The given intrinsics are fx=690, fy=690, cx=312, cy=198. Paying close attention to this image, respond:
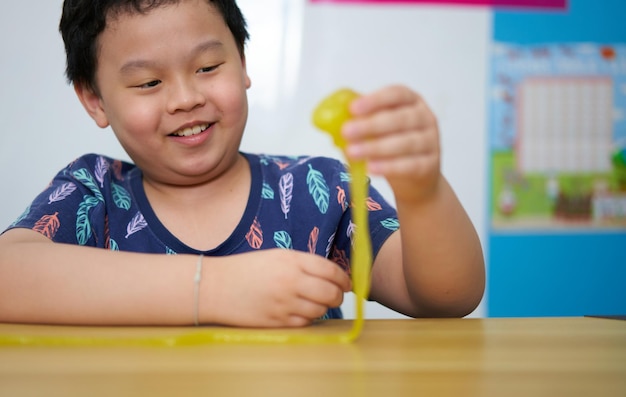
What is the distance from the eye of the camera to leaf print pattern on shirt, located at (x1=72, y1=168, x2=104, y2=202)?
3.14ft

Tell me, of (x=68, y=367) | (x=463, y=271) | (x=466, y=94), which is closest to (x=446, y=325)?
(x=463, y=271)

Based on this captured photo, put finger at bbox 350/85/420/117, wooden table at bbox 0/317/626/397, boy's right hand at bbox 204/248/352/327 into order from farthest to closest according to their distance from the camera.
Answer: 1. boy's right hand at bbox 204/248/352/327
2. finger at bbox 350/85/420/117
3. wooden table at bbox 0/317/626/397

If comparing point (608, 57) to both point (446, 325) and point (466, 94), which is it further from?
point (446, 325)

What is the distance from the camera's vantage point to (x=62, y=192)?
3.03 feet

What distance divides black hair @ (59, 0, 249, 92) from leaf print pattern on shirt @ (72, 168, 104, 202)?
13 cm

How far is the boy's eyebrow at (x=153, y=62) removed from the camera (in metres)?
0.88

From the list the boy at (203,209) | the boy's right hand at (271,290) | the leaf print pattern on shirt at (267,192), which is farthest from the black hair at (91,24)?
the boy's right hand at (271,290)

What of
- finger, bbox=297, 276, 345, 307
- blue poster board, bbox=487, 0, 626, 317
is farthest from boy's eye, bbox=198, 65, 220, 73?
blue poster board, bbox=487, 0, 626, 317

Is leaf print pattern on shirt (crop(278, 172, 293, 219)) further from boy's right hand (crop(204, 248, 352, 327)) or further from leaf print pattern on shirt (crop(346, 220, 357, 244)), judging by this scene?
boy's right hand (crop(204, 248, 352, 327))

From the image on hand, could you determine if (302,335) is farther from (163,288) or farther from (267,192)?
(267,192)

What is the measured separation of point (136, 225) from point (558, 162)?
1338 millimetres

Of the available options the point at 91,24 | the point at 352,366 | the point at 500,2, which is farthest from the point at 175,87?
the point at 500,2

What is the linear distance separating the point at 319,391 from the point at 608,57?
5.98ft

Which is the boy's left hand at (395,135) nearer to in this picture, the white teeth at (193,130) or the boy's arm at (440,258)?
the boy's arm at (440,258)
